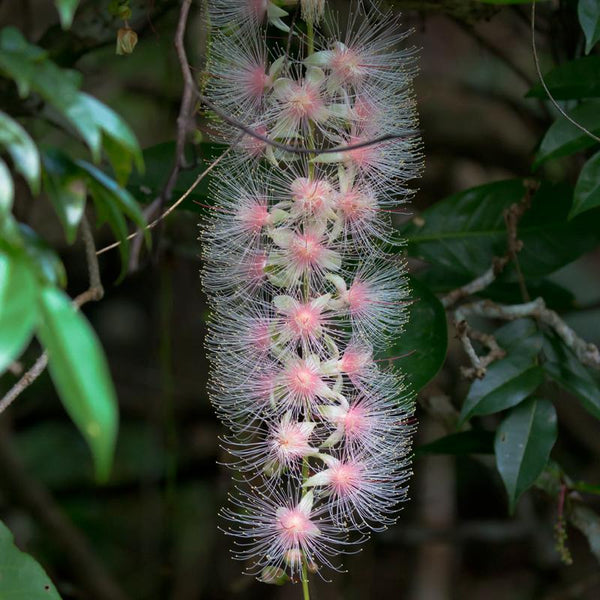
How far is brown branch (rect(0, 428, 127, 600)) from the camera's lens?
2.17 metres

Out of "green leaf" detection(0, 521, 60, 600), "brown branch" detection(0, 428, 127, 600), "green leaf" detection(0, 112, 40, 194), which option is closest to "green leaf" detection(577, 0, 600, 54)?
"green leaf" detection(0, 112, 40, 194)

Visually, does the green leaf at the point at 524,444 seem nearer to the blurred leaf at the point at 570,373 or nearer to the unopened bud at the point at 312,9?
the blurred leaf at the point at 570,373

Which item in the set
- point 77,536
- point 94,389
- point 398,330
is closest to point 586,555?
point 77,536

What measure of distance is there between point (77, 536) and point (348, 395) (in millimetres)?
1336

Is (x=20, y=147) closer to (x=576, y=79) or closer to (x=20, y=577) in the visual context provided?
(x=20, y=577)

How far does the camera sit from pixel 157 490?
285 centimetres

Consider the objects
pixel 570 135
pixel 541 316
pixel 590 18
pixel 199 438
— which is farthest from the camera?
pixel 199 438

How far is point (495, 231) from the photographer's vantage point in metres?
1.54

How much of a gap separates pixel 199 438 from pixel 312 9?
6.53 ft

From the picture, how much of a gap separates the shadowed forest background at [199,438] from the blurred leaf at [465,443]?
428 mm

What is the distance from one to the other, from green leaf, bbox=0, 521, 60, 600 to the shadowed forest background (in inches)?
33.3

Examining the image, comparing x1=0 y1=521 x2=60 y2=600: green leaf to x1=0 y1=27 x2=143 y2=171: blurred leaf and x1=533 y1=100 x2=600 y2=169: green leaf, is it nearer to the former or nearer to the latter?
x1=0 y1=27 x2=143 y2=171: blurred leaf

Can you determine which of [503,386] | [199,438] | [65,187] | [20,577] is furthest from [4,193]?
[199,438]

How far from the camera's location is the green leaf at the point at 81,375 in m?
0.60
